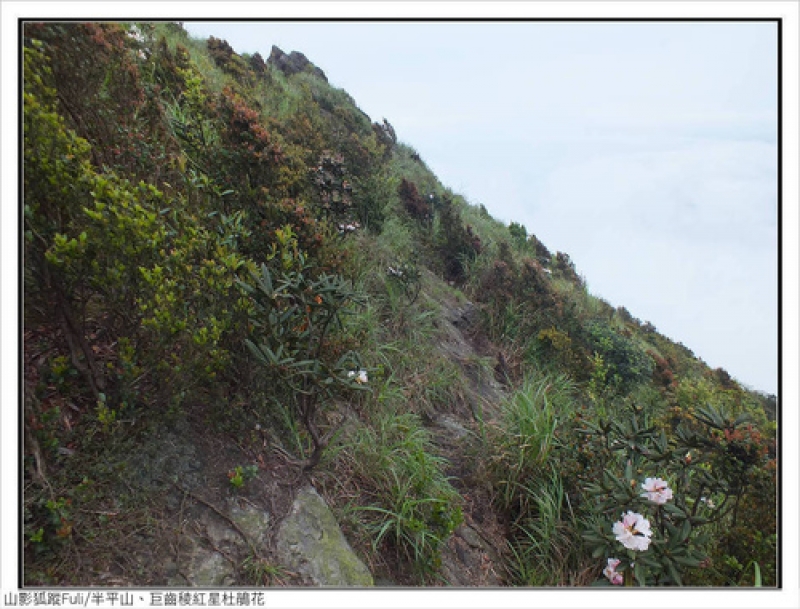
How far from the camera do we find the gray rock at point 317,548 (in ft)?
6.27

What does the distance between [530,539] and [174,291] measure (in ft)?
7.92

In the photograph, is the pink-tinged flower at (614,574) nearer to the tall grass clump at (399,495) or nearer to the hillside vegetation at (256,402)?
the hillside vegetation at (256,402)

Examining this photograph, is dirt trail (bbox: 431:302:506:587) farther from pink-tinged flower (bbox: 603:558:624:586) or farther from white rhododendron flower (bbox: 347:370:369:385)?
white rhododendron flower (bbox: 347:370:369:385)

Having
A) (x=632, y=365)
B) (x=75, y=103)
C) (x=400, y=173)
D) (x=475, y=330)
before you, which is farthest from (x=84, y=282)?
(x=400, y=173)

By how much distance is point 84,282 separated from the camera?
6.05 ft

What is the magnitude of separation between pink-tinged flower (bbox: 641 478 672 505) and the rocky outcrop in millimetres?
11068

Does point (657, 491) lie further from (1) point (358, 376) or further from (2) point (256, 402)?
(2) point (256, 402)

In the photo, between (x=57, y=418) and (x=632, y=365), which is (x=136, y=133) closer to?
(x=57, y=418)

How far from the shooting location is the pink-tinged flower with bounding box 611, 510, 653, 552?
198cm

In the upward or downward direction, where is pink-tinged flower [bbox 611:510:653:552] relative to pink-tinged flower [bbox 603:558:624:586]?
upward

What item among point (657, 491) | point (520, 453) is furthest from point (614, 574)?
point (520, 453)

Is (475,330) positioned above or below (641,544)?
above

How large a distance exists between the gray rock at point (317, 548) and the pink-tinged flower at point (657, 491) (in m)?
1.32

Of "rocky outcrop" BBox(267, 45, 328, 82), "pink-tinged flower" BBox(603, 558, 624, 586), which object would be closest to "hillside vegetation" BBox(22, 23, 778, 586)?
"pink-tinged flower" BBox(603, 558, 624, 586)
